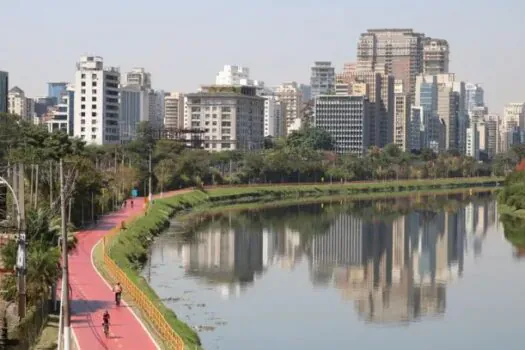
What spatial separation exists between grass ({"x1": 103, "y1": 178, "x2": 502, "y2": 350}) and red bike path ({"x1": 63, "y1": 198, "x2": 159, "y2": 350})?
1.11 m

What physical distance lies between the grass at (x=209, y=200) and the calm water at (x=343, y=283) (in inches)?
45.3

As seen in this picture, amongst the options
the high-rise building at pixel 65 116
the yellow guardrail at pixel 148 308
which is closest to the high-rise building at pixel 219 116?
the high-rise building at pixel 65 116

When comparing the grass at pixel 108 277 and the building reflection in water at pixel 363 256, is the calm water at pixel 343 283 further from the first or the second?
the grass at pixel 108 277

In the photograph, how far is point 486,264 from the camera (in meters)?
59.2

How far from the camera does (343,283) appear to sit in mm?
50969

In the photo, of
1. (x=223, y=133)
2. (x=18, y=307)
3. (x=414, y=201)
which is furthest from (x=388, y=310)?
(x=223, y=133)

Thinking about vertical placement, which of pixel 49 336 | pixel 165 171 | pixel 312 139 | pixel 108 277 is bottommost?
pixel 49 336

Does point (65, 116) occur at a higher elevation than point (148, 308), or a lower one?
higher

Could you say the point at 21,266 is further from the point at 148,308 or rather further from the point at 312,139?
the point at 312,139

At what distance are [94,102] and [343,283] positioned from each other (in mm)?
103139

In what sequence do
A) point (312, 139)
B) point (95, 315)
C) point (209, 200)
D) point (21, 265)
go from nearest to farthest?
1. point (21, 265)
2. point (95, 315)
3. point (209, 200)
4. point (312, 139)

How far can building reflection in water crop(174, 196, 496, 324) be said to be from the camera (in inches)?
1838

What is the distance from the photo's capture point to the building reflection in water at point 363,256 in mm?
46688

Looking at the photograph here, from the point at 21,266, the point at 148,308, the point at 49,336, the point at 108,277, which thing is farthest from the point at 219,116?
the point at 49,336
